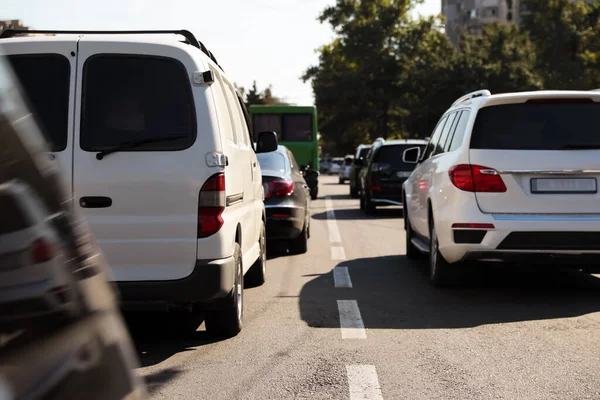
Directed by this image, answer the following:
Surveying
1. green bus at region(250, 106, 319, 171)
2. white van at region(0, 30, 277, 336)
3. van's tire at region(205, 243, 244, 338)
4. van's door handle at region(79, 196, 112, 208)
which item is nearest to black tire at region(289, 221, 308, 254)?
van's tire at region(205, 243, 244, 338)

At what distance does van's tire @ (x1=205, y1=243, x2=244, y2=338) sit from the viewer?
6.32m

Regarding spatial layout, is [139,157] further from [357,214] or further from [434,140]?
[357,214]

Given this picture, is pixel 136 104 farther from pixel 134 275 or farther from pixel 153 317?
pixel 153 317

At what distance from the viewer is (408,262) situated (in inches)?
447

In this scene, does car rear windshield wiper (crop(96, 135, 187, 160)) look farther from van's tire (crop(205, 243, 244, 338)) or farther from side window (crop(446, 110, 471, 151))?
side window (crop(446, 110, 471, 151))

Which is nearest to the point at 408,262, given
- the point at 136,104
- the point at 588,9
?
the point at 136,104

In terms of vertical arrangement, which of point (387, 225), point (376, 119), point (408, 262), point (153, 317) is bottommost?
point (376, 119)

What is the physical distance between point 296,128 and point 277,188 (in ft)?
63.3

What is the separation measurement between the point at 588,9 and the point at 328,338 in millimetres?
63720

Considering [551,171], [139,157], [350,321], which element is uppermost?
[139,157]

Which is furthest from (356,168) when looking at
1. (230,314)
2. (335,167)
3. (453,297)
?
(335,167)

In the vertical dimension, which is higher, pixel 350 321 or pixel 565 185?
pixel 565 185

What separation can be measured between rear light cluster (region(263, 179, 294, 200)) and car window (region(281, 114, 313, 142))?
19.1 meters

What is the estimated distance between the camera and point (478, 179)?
7.95 meters
